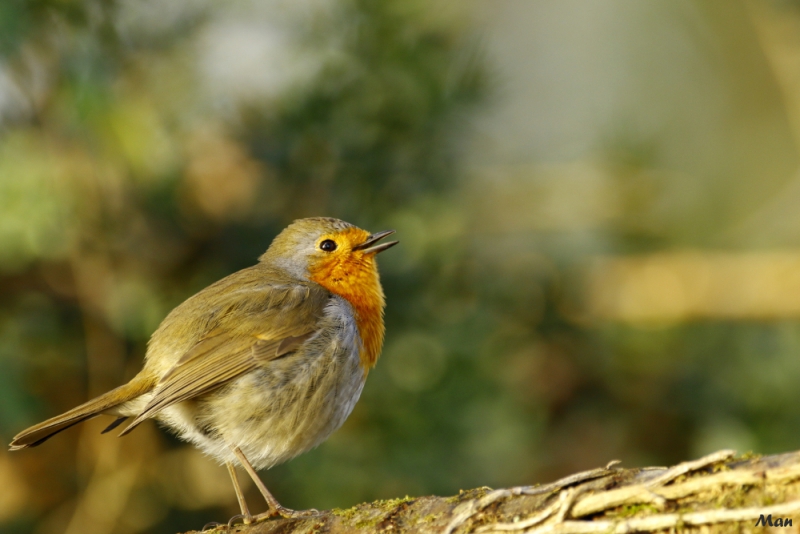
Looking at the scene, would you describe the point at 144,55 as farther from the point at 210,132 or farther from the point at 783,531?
the point at 783,531

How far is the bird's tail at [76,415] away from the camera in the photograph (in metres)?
3.02

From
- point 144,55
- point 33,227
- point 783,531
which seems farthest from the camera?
point 144,55

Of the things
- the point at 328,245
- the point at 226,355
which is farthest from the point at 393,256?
the point at 226,355

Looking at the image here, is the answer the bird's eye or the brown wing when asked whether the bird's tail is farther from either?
the bird's eye

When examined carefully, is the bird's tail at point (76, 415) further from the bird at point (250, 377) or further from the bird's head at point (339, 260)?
the bird's head at point (339, 260)

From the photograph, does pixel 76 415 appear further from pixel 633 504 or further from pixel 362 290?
pixel 633 504

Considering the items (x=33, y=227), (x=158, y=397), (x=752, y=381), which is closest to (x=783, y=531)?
(x=158, y=397)

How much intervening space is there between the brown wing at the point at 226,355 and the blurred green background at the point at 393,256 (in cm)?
131

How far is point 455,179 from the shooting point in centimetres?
524

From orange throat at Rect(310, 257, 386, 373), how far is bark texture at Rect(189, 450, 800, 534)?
118 cm

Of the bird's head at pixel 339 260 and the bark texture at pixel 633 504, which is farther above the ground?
the bird's head at pixel 339 260

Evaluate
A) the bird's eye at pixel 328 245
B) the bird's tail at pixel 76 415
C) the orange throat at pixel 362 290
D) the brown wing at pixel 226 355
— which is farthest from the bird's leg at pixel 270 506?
the bird's eye at pixel 328 245

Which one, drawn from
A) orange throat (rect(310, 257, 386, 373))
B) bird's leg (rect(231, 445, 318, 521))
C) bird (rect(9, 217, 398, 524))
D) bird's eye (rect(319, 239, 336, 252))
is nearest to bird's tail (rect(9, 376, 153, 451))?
bird (rect(9, 217, 398, 524))

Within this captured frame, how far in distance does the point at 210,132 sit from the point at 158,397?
2.26m
